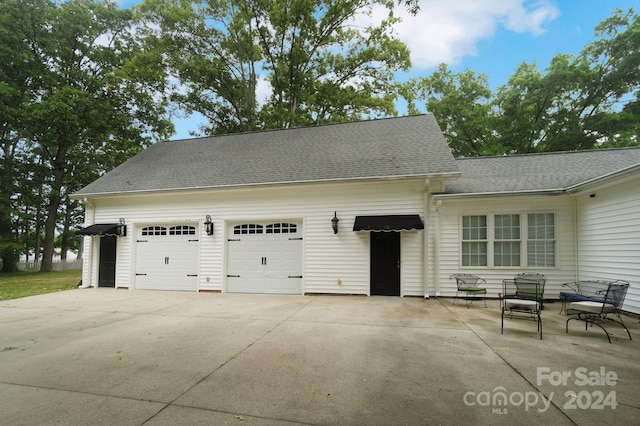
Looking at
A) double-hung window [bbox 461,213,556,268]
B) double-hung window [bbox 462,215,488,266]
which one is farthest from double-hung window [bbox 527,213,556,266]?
double-hung window [bbox 462,215,488,266]

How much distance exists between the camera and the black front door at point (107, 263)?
452 inches

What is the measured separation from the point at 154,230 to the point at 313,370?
9608mm

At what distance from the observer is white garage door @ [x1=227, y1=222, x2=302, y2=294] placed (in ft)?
32.5

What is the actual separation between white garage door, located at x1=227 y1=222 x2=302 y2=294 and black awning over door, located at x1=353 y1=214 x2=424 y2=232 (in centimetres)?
218

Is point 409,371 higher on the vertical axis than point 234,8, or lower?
lower

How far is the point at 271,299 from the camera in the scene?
9.05m

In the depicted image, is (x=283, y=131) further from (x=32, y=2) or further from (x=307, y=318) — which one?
(x=32, y=2)

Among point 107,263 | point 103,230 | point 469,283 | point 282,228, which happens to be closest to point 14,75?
point 103,230

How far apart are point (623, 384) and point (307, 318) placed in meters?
4.81

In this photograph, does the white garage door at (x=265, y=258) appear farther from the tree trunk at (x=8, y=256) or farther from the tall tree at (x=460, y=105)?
the tree trunk at (x=8, y=256)

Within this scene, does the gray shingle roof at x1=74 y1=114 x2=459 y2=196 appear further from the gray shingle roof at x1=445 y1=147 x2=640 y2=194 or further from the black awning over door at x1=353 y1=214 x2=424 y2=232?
the gray shingle roof at x1=445 y1=147 x2=640 y2=194

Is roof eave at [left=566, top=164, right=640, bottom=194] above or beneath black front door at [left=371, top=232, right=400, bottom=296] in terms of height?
above

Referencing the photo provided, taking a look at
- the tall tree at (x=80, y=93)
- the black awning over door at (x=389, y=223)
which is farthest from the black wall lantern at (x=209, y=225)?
the tall tree at (x=80, y=93)

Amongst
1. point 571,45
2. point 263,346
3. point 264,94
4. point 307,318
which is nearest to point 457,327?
point 307,318
